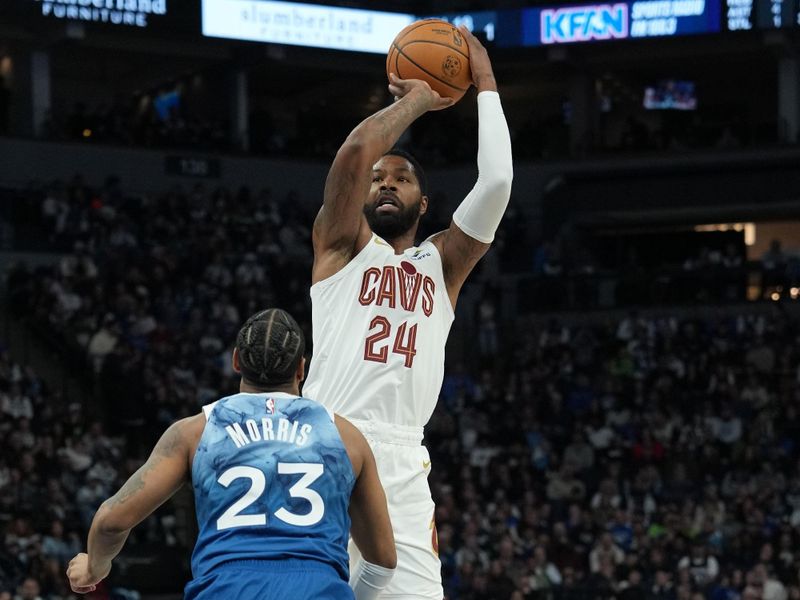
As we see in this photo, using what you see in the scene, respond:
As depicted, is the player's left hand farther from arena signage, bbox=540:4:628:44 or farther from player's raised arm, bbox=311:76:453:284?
arena signage, bbox=540:4:628:44

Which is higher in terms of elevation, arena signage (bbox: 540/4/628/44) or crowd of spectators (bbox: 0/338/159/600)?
arena signage (bbox: 540/4/628/44)

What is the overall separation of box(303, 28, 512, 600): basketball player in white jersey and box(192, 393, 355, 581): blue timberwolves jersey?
788 mm

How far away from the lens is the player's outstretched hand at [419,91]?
5367 mm

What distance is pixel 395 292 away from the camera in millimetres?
5273

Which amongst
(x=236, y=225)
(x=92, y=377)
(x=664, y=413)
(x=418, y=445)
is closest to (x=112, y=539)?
(x=418, y=445)

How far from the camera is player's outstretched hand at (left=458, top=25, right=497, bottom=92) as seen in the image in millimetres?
5594

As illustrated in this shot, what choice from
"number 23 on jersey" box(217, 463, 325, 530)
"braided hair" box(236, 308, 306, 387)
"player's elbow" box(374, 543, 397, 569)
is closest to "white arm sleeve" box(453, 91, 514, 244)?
"braided hair" box(236, 308, 306, 387)

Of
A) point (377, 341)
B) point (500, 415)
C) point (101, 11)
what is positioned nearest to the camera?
point (377, 341)

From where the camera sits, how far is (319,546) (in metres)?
4.11

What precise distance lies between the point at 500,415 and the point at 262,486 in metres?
Answer: 18.6

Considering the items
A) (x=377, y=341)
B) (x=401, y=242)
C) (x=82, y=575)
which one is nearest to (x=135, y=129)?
(x=401, y=242)

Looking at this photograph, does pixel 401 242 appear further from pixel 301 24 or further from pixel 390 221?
pixel 301 24

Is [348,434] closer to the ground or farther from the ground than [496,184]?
closer to the ground

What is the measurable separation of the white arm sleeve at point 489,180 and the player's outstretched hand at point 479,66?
111 millimetres
